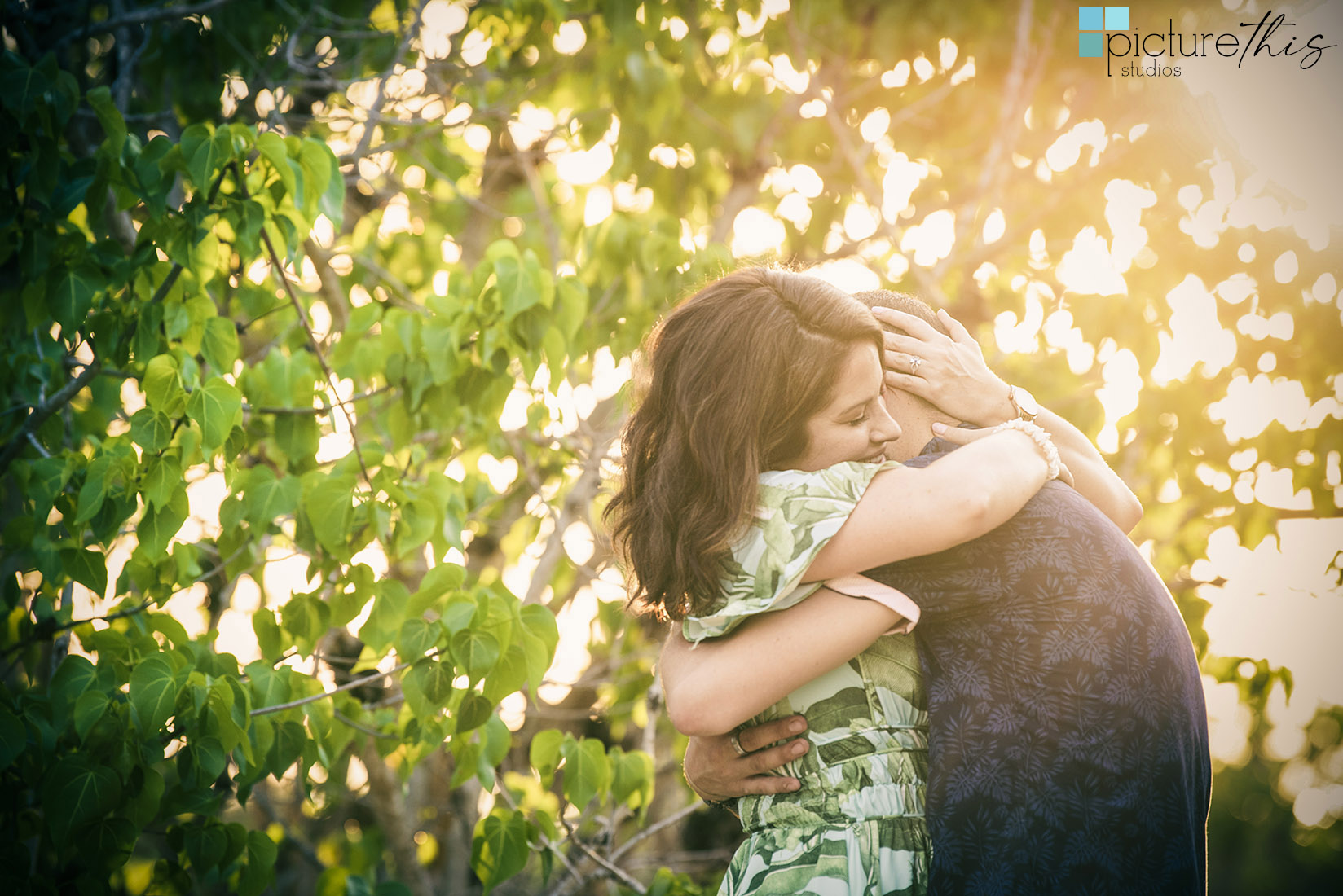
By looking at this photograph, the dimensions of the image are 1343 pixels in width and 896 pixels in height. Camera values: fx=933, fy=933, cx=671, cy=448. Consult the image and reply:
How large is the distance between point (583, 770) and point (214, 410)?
1182mm

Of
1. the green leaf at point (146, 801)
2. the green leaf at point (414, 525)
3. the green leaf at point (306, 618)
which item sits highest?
the green leaf at point (414, 525)

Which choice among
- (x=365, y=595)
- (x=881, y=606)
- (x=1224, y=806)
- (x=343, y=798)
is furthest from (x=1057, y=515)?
(x=1224, y=806)

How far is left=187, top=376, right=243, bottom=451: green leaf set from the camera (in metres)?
1.83

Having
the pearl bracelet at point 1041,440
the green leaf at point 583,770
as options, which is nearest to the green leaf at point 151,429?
the green leaf at point 583,770

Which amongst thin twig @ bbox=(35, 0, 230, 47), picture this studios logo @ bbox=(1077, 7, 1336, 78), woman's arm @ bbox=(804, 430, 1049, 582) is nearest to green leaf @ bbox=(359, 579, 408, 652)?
woman's arm @ bbox=(804, 430, 1049, 582)

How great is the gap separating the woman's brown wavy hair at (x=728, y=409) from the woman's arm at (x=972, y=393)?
5.7 inches

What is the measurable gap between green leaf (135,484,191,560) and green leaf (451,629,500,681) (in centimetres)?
62

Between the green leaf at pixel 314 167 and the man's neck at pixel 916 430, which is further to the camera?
the green leaf at pixel 314 167

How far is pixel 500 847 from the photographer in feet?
7.29

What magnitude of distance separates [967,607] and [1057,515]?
192 millimetres

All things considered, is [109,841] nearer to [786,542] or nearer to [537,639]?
[537,639]

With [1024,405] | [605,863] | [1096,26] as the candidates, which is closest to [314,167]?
[1024,405]

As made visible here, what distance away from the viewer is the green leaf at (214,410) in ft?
6.02

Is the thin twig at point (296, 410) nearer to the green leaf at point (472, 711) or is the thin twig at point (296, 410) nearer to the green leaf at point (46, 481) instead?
the green leaf at point (46, 481)
